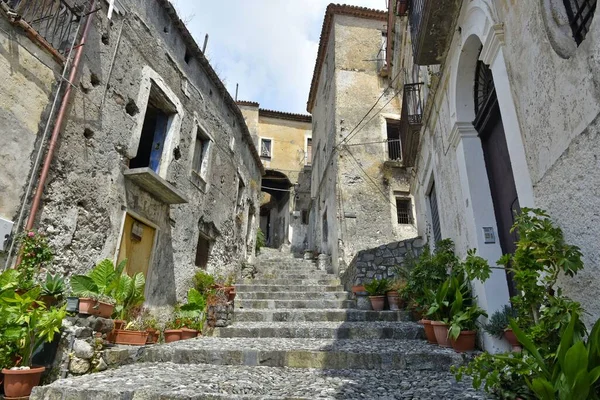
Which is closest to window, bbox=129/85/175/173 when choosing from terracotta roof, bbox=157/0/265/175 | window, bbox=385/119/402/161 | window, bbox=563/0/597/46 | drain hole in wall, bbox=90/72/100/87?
drain hole in wall, bbox=90/72/100/87

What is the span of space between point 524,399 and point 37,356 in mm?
3949

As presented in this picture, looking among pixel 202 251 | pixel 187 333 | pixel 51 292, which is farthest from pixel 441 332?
pixel 202 251

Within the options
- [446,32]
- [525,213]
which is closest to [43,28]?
[446,32]

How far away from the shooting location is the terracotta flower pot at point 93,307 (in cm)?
359

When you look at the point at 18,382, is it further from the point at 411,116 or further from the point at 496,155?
the point at 411,116

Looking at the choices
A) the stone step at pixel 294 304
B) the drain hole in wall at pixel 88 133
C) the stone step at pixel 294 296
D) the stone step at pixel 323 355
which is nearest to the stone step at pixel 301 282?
the stone step at pixel 294 296

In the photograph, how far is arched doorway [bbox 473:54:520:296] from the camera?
3656 millimetres

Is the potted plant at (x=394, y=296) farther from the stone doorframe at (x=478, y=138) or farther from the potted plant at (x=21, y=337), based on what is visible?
the potted plant at (x=21, y=337)

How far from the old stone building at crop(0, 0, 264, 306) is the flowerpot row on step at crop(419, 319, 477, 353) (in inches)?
187

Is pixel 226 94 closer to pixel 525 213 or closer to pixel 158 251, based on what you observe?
pixel 158 251

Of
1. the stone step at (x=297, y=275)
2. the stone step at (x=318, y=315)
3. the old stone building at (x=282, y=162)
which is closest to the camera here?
the stone step at (x=318, y=315)

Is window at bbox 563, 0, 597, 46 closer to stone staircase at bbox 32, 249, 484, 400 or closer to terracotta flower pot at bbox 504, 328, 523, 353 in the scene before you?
terracotta flower pot at bbox 504, 328, 523, 353

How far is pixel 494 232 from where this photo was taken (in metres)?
3.87

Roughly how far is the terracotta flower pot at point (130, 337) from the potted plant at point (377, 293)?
3972 millimetres
